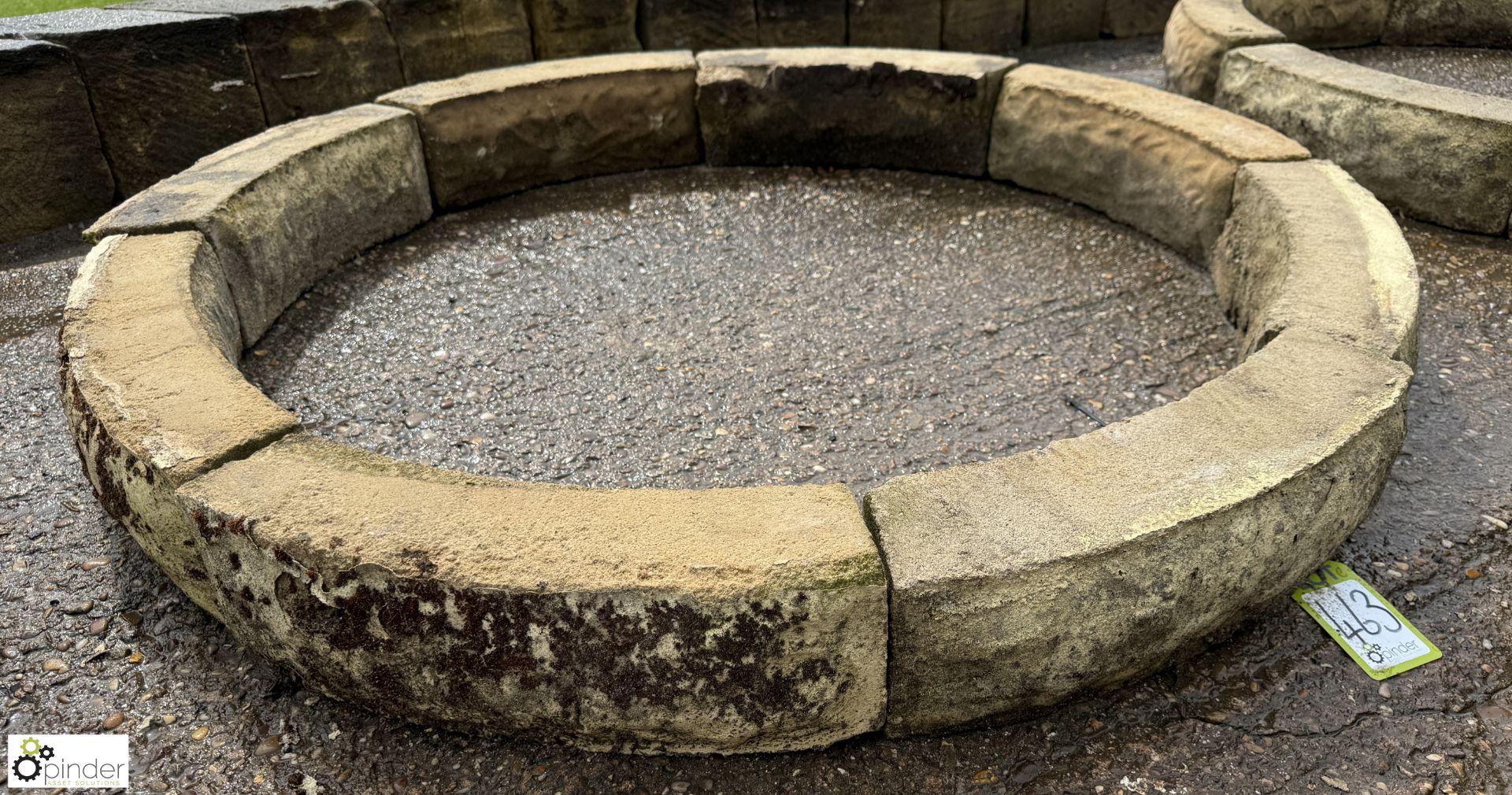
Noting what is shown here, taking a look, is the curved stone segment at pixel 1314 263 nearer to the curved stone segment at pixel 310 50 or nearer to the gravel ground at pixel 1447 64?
the gravel ground at pixel 1447 64

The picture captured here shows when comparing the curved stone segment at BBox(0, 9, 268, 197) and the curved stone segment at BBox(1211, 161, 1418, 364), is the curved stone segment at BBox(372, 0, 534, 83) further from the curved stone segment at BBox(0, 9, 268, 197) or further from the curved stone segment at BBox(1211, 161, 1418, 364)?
the curved stone segment at BBox(1211, 161, 1418, 364)

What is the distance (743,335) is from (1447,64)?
13.0 ft

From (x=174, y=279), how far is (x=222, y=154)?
909 millimetres

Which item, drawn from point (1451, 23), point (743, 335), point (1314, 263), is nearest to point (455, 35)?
point (743, 335)

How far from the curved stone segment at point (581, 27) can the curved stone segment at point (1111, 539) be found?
3.54 meters

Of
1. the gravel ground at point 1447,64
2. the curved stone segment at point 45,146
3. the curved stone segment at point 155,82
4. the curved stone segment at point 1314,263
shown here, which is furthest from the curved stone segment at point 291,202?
the gravel ground at point 1447,64

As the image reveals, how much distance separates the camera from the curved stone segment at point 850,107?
4.10m

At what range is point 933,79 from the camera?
4074mm

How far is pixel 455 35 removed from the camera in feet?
15.4

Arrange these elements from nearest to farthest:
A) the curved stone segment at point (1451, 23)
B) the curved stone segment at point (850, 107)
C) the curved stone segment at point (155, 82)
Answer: the curved stone segment at point (155, 82), the curved stone segment at point (850, 107), the curved stone segment at point (1451, 23)

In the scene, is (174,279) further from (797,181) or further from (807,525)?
(797,181)

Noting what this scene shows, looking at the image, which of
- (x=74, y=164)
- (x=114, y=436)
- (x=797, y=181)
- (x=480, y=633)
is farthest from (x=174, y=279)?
(x=797, y=181)

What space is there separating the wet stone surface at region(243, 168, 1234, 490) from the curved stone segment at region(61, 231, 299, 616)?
0.49 metres

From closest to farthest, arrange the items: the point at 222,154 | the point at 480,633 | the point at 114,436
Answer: the point at 480,633
the point at 114,436
the point at 222,154
